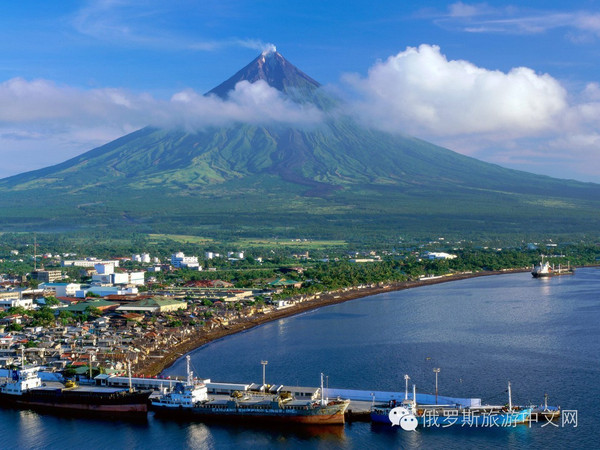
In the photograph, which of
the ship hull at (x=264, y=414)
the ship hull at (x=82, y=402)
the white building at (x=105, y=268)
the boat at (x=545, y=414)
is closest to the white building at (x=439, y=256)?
the white building at (x=105, y=268)

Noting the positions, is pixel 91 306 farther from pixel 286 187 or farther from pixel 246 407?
pixel 286 187

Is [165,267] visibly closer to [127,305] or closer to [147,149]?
[127,305]

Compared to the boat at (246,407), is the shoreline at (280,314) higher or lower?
higher

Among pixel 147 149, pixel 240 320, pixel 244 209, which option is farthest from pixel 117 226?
pixel 240 320

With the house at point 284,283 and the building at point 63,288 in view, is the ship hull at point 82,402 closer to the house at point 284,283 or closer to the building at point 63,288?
the building at point 63,288

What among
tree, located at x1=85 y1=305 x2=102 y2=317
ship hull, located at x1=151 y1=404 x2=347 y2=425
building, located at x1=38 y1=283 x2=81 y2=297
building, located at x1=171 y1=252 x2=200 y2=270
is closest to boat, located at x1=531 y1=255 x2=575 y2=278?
building, located at x1=171 y1=252 x2=200 y2=270

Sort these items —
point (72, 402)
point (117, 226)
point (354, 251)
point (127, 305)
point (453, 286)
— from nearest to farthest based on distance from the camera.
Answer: point (72, 402), point (127, 305), point (453, 286), point (354, 251), point (117, 226)

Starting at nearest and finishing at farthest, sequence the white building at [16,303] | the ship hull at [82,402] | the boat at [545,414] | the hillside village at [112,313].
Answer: the boat at [545,414], the ship hull at [82,402], the hillside village at [112,313], the white building at [16,303]

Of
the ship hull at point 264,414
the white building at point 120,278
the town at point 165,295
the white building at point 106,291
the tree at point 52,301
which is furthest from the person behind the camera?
the white building at point 120,278
